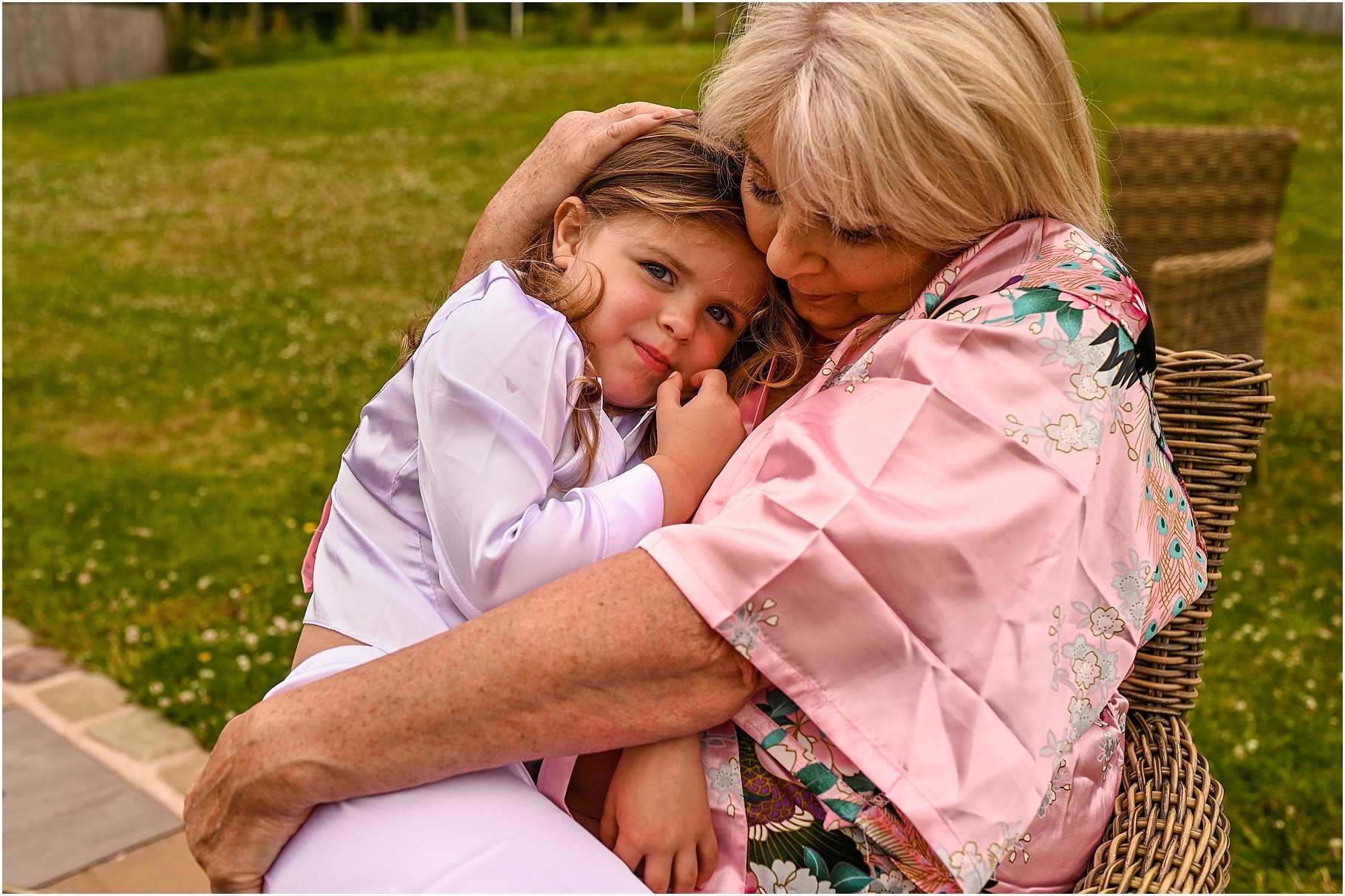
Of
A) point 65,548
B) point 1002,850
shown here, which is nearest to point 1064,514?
point 1002,850

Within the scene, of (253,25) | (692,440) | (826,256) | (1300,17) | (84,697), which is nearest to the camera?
(826,256)

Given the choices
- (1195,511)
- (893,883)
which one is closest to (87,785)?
(893,883)

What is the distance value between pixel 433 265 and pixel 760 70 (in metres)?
8.05

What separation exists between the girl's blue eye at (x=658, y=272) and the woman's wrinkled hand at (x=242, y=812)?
919 millimetres

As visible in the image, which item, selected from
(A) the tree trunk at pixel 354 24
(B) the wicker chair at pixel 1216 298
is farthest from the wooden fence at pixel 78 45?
(B) the wicker chair at pixel 1216 298

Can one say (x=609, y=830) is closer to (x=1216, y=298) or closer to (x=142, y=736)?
(x=142, y=736)

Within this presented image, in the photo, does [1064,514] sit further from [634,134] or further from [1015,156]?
[634,134]

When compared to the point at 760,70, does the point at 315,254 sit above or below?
below

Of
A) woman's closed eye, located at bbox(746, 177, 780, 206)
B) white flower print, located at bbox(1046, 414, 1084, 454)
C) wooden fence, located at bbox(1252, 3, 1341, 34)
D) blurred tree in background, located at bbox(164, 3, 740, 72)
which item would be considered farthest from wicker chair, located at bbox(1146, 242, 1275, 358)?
blurred tree in background, located at bbox(164, 3, 740, 72)

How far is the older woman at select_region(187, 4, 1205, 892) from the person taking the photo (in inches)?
55.9

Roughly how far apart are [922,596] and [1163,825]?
2.14 feet

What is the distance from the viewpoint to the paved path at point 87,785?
303 cm

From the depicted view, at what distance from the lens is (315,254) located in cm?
975

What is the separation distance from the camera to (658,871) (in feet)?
5.12
